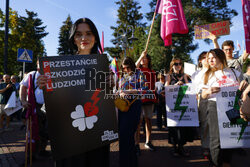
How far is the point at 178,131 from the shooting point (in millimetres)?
3674

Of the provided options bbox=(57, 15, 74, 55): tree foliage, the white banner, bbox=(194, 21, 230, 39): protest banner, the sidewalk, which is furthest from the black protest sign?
bbox=(57, 15, 74, 55): tree foliage

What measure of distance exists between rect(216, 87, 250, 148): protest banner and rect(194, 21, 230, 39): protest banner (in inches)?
78.3

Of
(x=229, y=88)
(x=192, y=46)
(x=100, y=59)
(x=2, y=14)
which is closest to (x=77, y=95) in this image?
(x=100, y=59)

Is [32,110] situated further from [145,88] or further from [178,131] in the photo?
[178,131]

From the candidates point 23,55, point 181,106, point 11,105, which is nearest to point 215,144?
point 181,106

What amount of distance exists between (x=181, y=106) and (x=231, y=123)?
3.73 ft

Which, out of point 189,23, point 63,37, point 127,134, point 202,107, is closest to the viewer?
point 127,134

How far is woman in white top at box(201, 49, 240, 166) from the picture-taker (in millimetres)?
2596

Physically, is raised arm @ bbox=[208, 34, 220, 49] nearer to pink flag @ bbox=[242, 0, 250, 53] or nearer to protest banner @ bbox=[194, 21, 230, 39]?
protest banner @ bbox=[194, 21, 230, 39]

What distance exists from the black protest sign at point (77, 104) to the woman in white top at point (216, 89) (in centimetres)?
162

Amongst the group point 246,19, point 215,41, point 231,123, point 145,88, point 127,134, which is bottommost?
point 127,134

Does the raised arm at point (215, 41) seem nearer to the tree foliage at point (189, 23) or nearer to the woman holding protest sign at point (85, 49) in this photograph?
the woman holding protest sign at point (85, 49)

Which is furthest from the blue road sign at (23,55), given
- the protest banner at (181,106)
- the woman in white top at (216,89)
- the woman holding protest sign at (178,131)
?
the woman in white top at (216,89)

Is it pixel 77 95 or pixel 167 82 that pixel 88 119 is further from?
pixel 167 82
